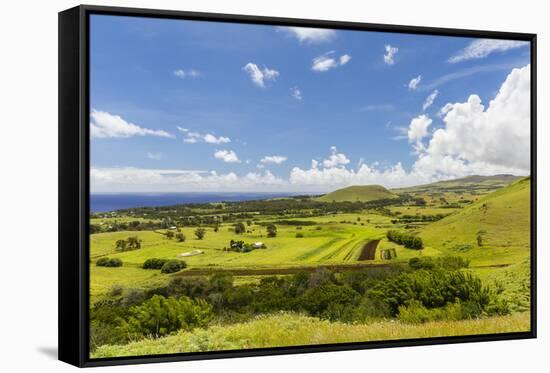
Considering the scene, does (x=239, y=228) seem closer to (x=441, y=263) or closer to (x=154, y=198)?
(x=154, y=198)

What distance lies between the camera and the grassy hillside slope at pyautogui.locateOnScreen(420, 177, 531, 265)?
11.8m

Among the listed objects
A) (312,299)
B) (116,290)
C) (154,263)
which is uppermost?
(154,263)

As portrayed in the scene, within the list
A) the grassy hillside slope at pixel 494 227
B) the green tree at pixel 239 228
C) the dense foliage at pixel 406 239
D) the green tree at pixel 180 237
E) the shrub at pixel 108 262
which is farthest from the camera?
the grassy hillside slope at pixel 494 227

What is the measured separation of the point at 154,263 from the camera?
34.0 feet

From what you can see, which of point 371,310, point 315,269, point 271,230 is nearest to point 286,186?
point 271,230

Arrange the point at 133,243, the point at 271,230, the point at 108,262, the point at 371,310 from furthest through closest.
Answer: the point at 371,310 < the point at 271,230 < the point at 133,243 < the point at 108,262

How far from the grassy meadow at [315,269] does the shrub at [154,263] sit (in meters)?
0.03

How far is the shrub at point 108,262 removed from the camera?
1002cm

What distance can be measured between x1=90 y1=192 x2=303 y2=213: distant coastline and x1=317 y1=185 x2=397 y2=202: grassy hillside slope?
0.56 metres

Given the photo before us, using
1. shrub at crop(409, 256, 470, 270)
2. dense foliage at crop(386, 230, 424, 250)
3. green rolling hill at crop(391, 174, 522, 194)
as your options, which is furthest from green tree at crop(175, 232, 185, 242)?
shrub at crop(409, 256, 470, 270)

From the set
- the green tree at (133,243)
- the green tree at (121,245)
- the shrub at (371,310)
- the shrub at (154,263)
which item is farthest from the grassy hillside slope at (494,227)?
the green tree at (121,245)

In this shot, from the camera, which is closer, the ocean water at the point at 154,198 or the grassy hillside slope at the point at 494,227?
the ocean water at the point at 154,198

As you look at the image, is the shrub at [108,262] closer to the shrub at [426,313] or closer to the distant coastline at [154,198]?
the distant coastline at [154,198]

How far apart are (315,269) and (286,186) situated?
3.33ft
